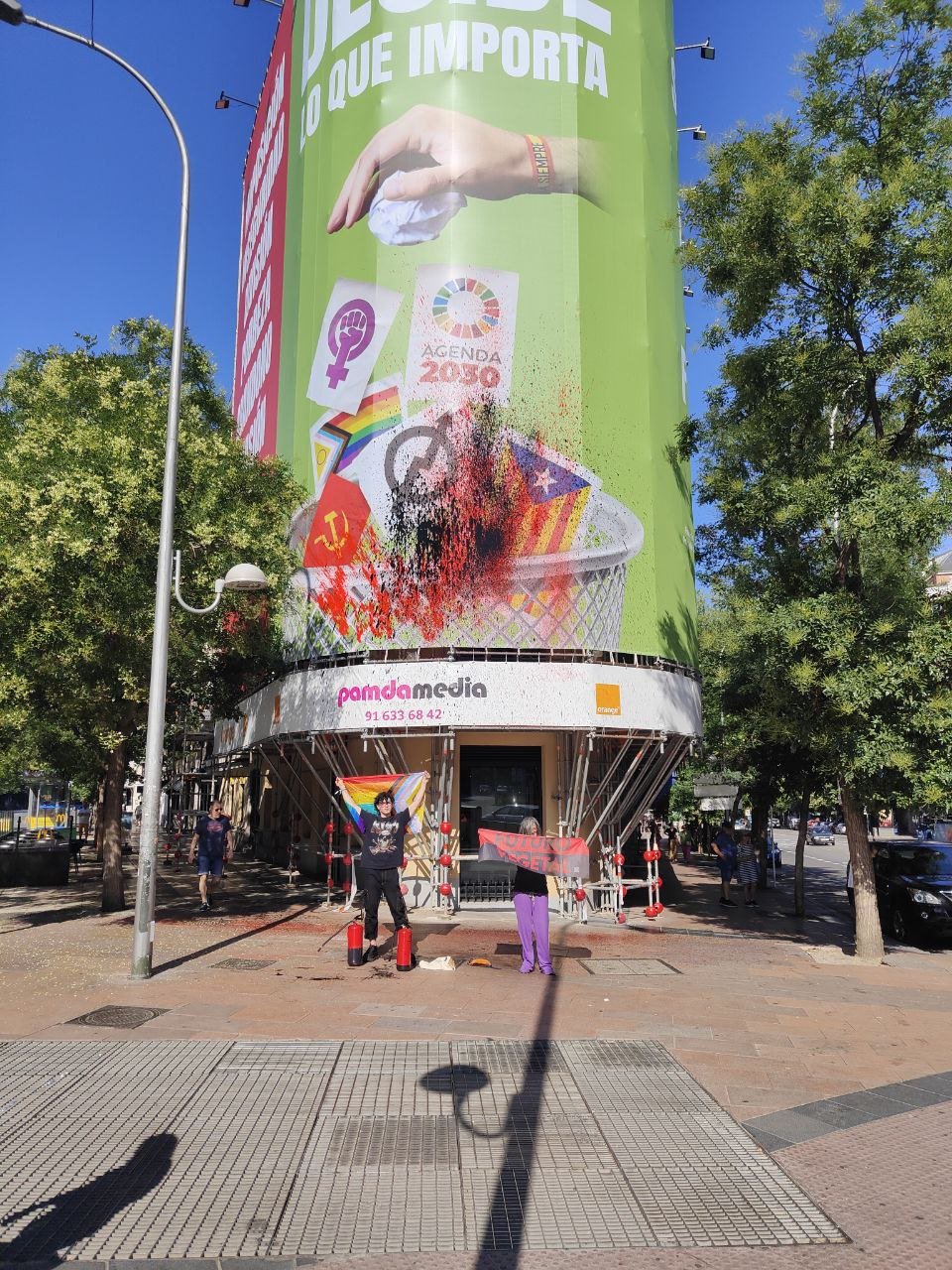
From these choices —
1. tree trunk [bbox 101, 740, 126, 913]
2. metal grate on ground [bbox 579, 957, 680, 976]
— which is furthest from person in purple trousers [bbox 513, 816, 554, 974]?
tree trunk [bbox 101, 740, 126, 913]

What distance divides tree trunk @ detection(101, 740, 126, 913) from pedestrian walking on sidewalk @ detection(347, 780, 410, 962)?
214 inches

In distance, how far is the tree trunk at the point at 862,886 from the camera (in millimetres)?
12852

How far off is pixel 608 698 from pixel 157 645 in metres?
7.44

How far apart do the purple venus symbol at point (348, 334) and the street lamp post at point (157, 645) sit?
19.7ft

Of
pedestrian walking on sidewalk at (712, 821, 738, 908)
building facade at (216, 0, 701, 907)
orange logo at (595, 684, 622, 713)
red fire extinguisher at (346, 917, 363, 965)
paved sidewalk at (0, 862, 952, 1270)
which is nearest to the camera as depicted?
paved sidewalk at (0, 862, 952, 1270)

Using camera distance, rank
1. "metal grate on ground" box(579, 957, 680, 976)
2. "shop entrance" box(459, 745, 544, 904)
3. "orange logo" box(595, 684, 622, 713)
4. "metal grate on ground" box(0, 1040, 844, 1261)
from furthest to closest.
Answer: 1. "shop entrance" box(459, 745, 544, 904)
2. "orange logo" box(595, 684, 622, 713)
3. "metal grate on ground" box(579, 957, 680, 976)
4. "metal grate on ground" box(0, 1040, 844, 1261)

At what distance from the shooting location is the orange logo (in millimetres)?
15383

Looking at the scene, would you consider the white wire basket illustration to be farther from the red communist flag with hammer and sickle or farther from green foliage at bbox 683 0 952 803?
green foliage at bbox 683 0 952 803

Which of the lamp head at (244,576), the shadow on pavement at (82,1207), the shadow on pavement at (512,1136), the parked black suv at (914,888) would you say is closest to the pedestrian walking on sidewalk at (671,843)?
the parked black suv at (914,888)

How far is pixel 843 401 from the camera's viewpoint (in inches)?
531

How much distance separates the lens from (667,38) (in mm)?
21203

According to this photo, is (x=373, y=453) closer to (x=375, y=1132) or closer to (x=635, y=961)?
(x=635, y=961)

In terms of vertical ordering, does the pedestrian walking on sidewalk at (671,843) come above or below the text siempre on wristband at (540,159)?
below

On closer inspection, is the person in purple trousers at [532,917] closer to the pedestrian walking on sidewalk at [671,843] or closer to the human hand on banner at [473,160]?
the human hand on banner at [473,160]
